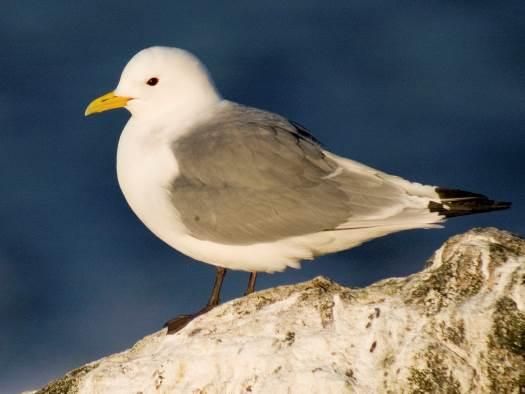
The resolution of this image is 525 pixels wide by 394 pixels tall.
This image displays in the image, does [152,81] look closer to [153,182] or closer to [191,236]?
[153,182]

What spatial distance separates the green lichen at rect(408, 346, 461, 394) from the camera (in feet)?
14.8

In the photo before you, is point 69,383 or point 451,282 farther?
point 69,383

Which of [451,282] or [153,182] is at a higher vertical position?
[153,182]

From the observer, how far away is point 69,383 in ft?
17.1

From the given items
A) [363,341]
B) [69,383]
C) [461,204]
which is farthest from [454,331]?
[69,383]

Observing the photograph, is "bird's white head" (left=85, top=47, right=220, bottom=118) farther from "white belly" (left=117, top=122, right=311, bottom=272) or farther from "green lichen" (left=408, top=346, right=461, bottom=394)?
"green lichen" (left=408, top=346, right=461, bottom=394)

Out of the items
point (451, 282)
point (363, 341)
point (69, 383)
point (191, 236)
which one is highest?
point (191, 236)

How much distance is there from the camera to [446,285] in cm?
499

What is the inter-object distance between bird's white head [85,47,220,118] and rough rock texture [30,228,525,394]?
222 centimetres

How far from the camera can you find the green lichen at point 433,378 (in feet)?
14.8

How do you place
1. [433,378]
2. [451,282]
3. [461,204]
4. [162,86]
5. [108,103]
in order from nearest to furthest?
[433,378]
[451,282]
[461,204]
[162,86]
[108,103]

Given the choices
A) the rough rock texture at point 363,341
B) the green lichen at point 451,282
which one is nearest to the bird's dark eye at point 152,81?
the rough rock texture at point 363,341

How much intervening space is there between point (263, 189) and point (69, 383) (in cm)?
177

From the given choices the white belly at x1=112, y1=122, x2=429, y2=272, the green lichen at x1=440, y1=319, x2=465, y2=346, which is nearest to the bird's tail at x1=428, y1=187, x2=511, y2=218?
the white belly at x1=112, y1=122, x2=429, y2=272
